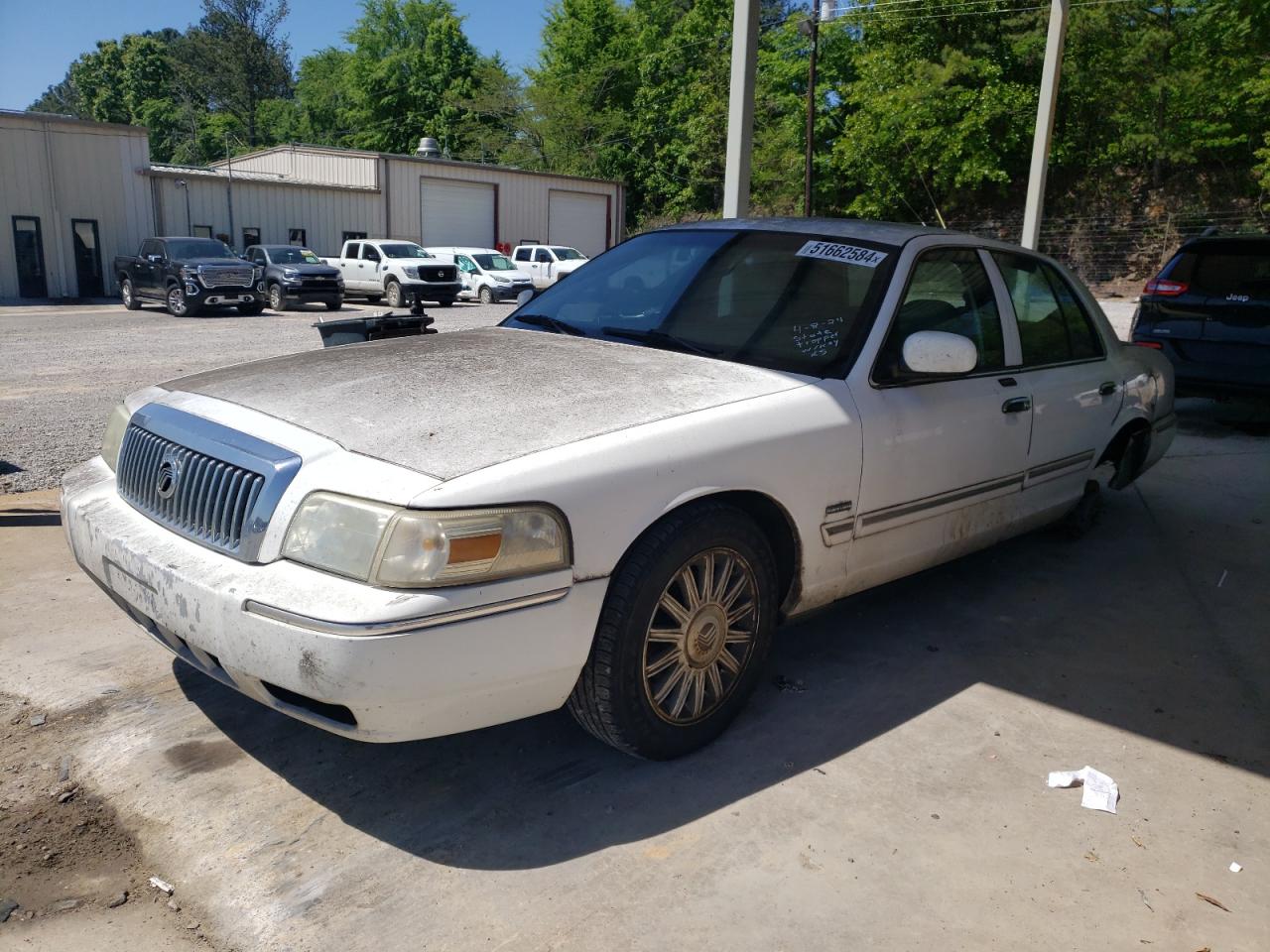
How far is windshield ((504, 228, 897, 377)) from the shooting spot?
365 cm

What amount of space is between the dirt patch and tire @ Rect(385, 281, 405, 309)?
933 inches

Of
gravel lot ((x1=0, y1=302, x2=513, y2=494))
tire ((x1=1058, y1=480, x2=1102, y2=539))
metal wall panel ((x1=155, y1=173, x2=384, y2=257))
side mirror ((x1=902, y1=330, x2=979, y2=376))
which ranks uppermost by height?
metal wall panel ((x1=155, y1=173, x2=384, y2=257))

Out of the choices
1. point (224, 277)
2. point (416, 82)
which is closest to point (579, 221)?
point (224, 277)

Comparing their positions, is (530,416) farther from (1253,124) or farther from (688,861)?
(1253,124)

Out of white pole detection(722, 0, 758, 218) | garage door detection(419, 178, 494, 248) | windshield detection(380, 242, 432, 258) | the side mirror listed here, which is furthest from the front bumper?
garage door detection(419, 178, 494, 248)

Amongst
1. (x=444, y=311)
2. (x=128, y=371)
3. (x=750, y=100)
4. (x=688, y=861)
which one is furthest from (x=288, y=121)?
(x=688, y=861)

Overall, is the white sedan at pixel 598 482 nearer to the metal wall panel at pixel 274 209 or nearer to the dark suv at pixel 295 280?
the dark suv at pixel 295 280

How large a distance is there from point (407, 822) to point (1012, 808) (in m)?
1.76

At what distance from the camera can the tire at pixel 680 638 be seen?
110 inches

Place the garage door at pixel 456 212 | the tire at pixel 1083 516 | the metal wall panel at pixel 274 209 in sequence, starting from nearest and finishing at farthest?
the tire at pixel 1083 516, the metal wall panel at pixel 274 209, the garage door at pixel 456 212

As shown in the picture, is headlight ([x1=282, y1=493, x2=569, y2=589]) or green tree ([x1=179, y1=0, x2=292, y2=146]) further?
green tree ([x1=179, y1=0, x2=292, y2=146])

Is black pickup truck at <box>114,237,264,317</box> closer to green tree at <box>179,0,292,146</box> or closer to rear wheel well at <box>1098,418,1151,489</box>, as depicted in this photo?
rear wheel well at <box>1098,418,1151,489</box>

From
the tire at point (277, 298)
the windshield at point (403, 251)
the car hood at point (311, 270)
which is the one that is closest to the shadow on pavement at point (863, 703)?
the car hood at point (311, 270)

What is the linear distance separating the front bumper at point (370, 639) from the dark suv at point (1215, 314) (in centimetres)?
756
